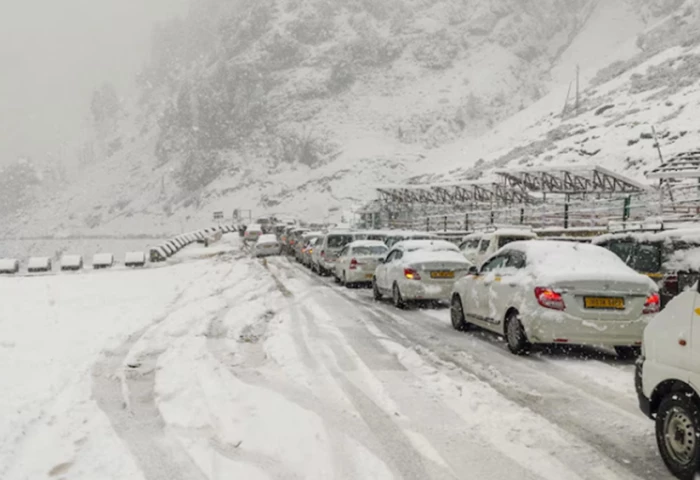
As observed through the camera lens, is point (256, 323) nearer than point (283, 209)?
Yes

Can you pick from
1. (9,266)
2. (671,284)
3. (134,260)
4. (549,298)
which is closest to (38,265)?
(9,266)

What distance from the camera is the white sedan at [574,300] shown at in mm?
7199

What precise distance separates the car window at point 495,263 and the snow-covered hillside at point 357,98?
2088 inches

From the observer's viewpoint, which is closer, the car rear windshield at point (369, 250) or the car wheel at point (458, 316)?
the car wheel at point (458, 316)

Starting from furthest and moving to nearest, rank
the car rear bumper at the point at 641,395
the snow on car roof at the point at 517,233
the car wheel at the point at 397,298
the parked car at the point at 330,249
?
the parked car at the point at 330,249, the snow on car roof at the point at 517,233, the car wheel at the point at 397,298, the car rear bumper at the point at 641,395

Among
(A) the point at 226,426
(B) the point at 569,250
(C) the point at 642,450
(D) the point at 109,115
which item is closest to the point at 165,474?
(A) the point at 226,426

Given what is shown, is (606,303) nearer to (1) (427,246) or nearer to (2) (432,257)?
(2) (432,257)

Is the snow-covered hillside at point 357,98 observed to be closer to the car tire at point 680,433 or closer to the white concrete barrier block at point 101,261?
the white concrete barrier block at point 101,261

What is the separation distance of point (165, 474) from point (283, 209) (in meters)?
73.4

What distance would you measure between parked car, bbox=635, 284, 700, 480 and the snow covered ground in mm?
274

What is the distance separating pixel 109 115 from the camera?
163 m

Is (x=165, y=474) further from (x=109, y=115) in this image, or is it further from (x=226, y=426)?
(x=109, y=115)

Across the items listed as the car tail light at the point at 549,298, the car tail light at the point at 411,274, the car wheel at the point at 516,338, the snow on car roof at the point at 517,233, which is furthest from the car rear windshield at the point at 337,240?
the car tail light at the point at 549,298

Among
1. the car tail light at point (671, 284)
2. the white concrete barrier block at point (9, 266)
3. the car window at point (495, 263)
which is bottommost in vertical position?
the white concrete barrier block at point (9, 266)
